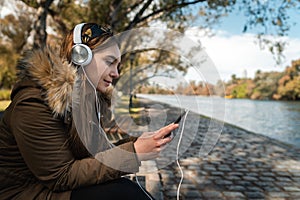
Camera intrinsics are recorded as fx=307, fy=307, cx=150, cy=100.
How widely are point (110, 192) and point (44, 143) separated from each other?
43cm

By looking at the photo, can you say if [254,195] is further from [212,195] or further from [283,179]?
[283,179]

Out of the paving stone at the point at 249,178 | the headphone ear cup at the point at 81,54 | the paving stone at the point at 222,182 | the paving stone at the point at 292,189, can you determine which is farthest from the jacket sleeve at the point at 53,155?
the paving stone at the point at 249,178

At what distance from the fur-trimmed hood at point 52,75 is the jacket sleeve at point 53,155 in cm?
6

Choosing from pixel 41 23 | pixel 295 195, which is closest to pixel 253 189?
pixel 295 195

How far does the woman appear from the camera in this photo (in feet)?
4.58

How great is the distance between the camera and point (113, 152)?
151 cm

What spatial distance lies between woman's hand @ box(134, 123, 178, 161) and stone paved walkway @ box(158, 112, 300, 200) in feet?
3.17

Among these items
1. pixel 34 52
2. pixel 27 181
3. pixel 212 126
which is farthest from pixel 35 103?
pixel 212 126

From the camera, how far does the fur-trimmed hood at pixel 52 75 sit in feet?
4.66

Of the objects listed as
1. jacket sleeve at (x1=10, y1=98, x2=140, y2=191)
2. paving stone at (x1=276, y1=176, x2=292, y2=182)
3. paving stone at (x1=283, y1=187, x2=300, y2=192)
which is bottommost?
paving stone at (x1=276, y1=176, x2=292, y2=182)

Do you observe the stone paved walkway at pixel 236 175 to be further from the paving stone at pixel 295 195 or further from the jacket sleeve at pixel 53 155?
the jacket sleeve at pixel 53 155

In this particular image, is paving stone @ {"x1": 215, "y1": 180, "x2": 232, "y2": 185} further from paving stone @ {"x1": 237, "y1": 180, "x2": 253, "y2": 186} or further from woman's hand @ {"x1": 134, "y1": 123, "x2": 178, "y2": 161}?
woman's hand @ {"x1": 134, "y1": 123, "x2": 178, "y2": 161}

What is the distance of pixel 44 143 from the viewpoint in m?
1.38

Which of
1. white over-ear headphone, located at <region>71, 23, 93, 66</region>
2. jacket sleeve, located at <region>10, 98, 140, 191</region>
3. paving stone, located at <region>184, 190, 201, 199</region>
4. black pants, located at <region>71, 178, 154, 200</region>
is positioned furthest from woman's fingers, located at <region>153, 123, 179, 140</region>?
paving stone, located at <region>184, 190, 201, 199</region>
